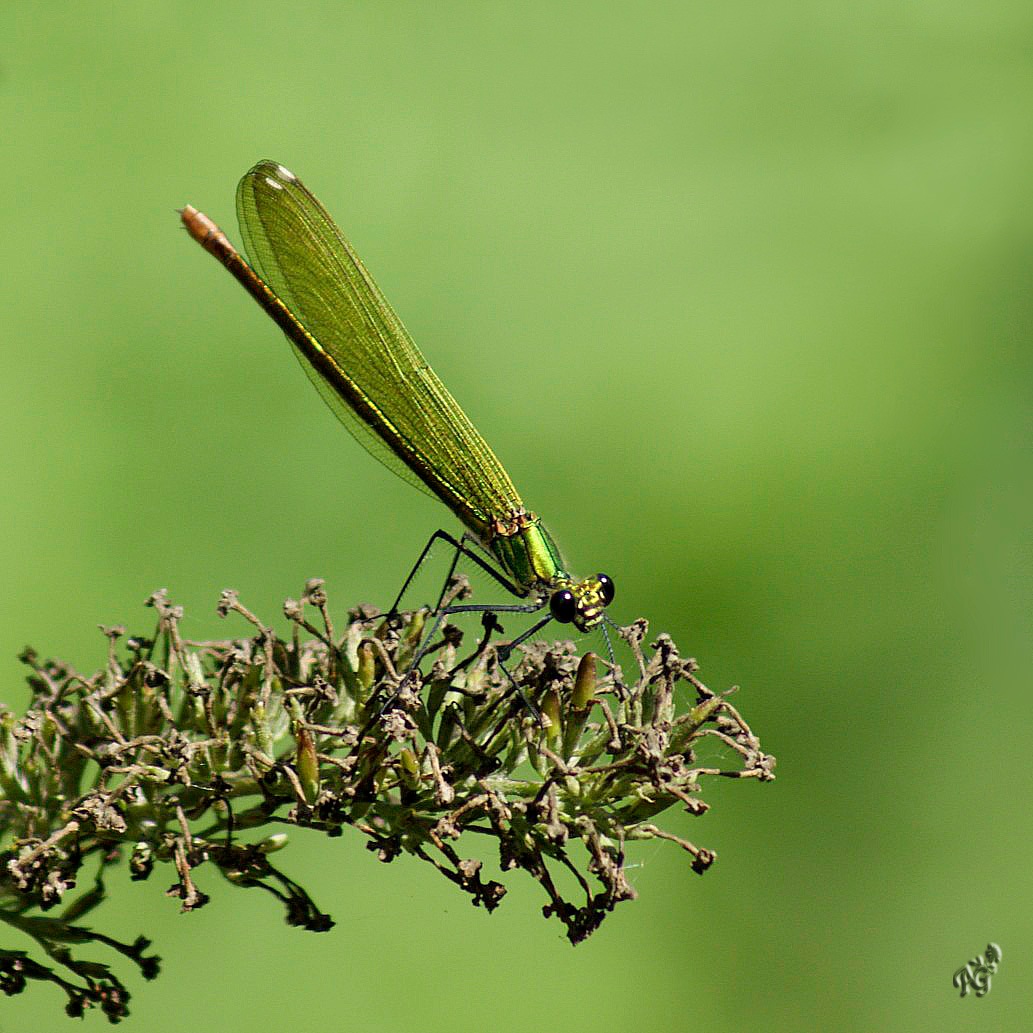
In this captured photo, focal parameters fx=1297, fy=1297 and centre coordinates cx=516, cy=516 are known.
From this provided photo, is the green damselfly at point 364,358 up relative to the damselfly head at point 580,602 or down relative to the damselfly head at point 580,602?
up

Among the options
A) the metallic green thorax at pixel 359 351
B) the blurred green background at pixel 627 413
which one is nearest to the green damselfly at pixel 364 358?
the metallic green thorax at pixel 359 351

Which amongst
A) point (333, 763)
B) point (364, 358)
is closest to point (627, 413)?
point (364, 358)

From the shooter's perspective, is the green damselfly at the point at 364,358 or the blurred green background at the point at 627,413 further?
the blurred green background at the point at 627,413

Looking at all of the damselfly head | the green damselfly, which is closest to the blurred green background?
the green damselfly

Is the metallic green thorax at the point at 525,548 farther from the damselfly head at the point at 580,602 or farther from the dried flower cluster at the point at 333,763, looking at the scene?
the dried flower cluster at the point at 333,763

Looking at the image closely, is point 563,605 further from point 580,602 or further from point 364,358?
point 364,358

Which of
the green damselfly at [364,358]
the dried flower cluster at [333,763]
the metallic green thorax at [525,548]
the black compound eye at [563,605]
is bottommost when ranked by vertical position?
the dried flower cluster at [333,763]

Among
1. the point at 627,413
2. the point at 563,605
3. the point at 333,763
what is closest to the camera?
the point at 333,763
